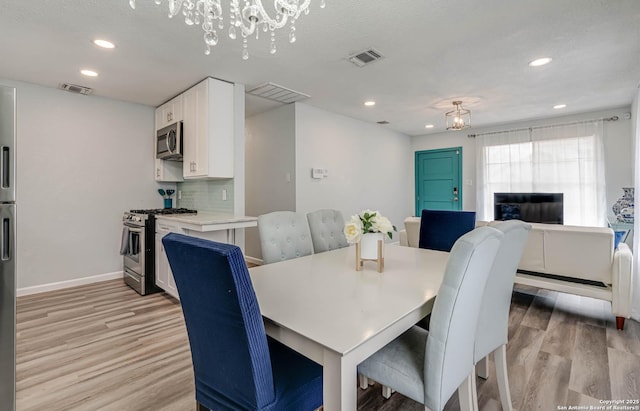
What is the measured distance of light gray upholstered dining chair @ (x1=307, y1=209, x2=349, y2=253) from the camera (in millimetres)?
2594

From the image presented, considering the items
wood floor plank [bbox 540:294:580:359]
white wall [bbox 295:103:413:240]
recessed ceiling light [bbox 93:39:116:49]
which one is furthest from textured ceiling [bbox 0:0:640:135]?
wood floor plank [bbox 540:294:580:359]

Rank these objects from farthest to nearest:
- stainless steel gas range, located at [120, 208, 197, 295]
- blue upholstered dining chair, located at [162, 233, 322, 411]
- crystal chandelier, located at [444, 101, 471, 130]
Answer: crystal chandelier, located at [444, 101, 471, 130]
stainless steel gas range, located at [120, 208, 197, 295]
blue upholstered dining chair, located at [162, 233, 322, 411]

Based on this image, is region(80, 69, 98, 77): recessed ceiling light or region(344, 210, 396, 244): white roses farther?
region(80, 69, 98, 77): recessed ceiling light

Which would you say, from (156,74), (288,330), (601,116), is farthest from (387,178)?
(288,330)

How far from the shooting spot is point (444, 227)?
2.69 m

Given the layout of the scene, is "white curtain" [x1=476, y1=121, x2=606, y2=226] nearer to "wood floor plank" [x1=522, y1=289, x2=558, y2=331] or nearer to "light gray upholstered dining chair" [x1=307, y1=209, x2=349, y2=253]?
"wood floor plank" [x1=522, y1=289, x2=558, y2=331]

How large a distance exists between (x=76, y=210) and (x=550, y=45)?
531 cm

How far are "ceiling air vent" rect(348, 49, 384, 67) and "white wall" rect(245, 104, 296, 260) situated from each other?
157 centimetres

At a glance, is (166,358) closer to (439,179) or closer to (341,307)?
(341,307)

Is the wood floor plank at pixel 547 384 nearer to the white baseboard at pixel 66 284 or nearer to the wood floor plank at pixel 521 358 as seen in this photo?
the wood floor plank at pixel 521 358

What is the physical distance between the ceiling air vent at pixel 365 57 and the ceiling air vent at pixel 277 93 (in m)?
1.07

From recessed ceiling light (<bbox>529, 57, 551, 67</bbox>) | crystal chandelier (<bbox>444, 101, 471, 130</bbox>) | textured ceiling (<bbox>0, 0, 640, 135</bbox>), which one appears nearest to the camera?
textured ceiling (<bbox>0, 0, 640, 135</bbox>)

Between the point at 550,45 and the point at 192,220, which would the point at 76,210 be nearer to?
the point at 192,220

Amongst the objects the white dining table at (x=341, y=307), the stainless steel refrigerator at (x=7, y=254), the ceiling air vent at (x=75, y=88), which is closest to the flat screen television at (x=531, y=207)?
the white dining table at (x=341, y=307)
